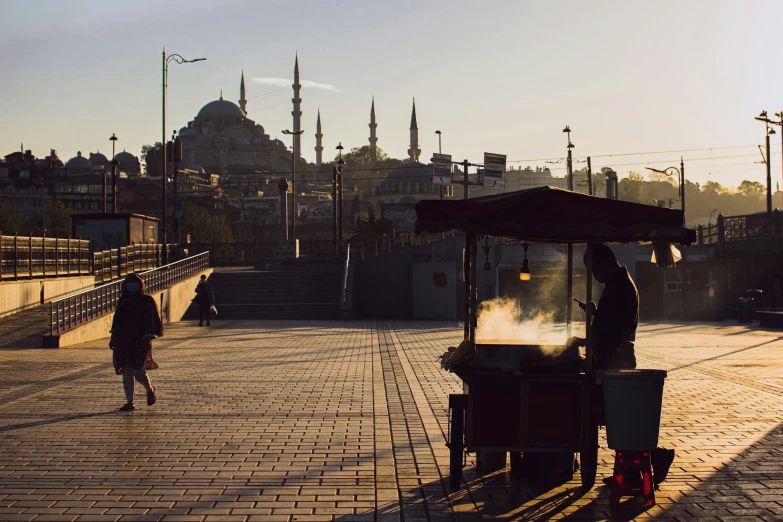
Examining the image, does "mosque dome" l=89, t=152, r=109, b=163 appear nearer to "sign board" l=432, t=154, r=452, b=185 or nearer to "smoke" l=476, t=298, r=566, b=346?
"sign board" l=432, t=154, r=452, b=185

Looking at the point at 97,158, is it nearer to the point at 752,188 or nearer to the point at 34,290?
the point at 752,188

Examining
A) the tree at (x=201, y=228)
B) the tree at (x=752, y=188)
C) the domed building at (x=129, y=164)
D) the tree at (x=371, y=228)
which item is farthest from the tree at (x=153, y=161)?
the tree at (x=752, y=188)

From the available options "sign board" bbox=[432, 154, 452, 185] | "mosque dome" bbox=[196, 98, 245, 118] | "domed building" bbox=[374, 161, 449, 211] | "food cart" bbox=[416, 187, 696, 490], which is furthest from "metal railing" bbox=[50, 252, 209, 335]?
"mosque dome" bbox=[196, 98, 245, 118]

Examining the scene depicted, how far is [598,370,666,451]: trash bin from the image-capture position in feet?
20.5

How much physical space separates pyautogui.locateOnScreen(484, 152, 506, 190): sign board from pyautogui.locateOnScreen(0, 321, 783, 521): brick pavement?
4601cm

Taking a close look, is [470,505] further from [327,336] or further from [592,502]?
[327,336]

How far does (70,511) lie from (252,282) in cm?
3081

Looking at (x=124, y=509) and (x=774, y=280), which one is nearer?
(x=124, y=509)

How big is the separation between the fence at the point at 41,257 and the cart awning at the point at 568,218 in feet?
63.6

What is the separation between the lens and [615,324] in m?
6.80

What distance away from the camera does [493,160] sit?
206 feet

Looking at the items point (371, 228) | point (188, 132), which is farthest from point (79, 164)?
point (371, 228)

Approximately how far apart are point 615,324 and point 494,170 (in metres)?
56.3

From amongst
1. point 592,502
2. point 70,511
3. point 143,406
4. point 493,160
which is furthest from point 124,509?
point 493,160
